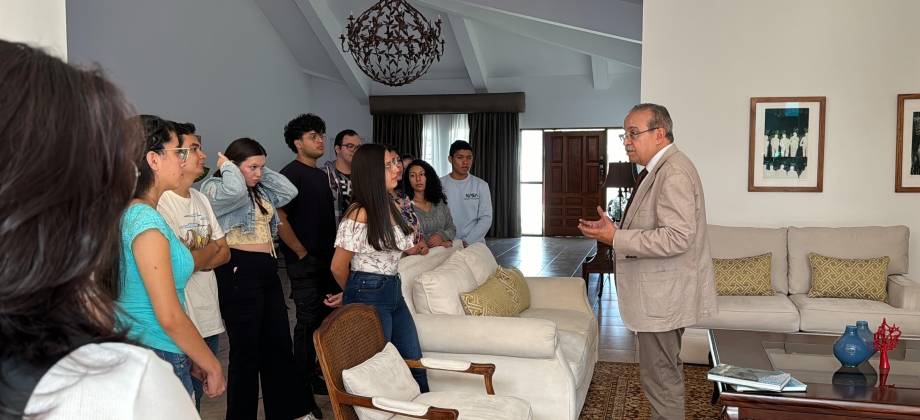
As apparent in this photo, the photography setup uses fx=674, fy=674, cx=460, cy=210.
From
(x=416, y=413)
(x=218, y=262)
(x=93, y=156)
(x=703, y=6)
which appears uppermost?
(x=703, y=6)

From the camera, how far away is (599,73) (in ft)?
40.0

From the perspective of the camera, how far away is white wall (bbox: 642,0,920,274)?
5207 millimetres

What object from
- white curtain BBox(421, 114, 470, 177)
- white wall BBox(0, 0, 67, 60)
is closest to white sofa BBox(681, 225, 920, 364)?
white wall BBox(0, 0, 67, 60)

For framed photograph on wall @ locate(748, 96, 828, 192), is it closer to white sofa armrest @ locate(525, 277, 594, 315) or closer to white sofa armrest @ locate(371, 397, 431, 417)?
white sofa armrest @ locate(525, 277, 594, 315)

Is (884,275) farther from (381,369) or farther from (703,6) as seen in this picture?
(381,369)

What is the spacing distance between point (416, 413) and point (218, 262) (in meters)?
1.02

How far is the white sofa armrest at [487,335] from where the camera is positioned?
3236mm

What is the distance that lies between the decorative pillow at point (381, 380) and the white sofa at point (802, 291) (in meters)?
2.59

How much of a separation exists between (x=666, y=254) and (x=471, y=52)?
9.39 m

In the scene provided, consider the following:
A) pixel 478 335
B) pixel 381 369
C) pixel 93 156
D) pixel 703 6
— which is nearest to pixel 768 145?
pixel 703 6

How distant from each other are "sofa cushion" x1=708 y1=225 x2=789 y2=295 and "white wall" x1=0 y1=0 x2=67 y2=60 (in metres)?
4.31

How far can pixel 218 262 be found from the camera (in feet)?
8.84

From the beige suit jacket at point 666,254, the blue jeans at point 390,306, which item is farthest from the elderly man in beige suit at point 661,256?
the blue jeans at point 390,306

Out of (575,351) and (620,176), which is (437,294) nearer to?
(575,351)
